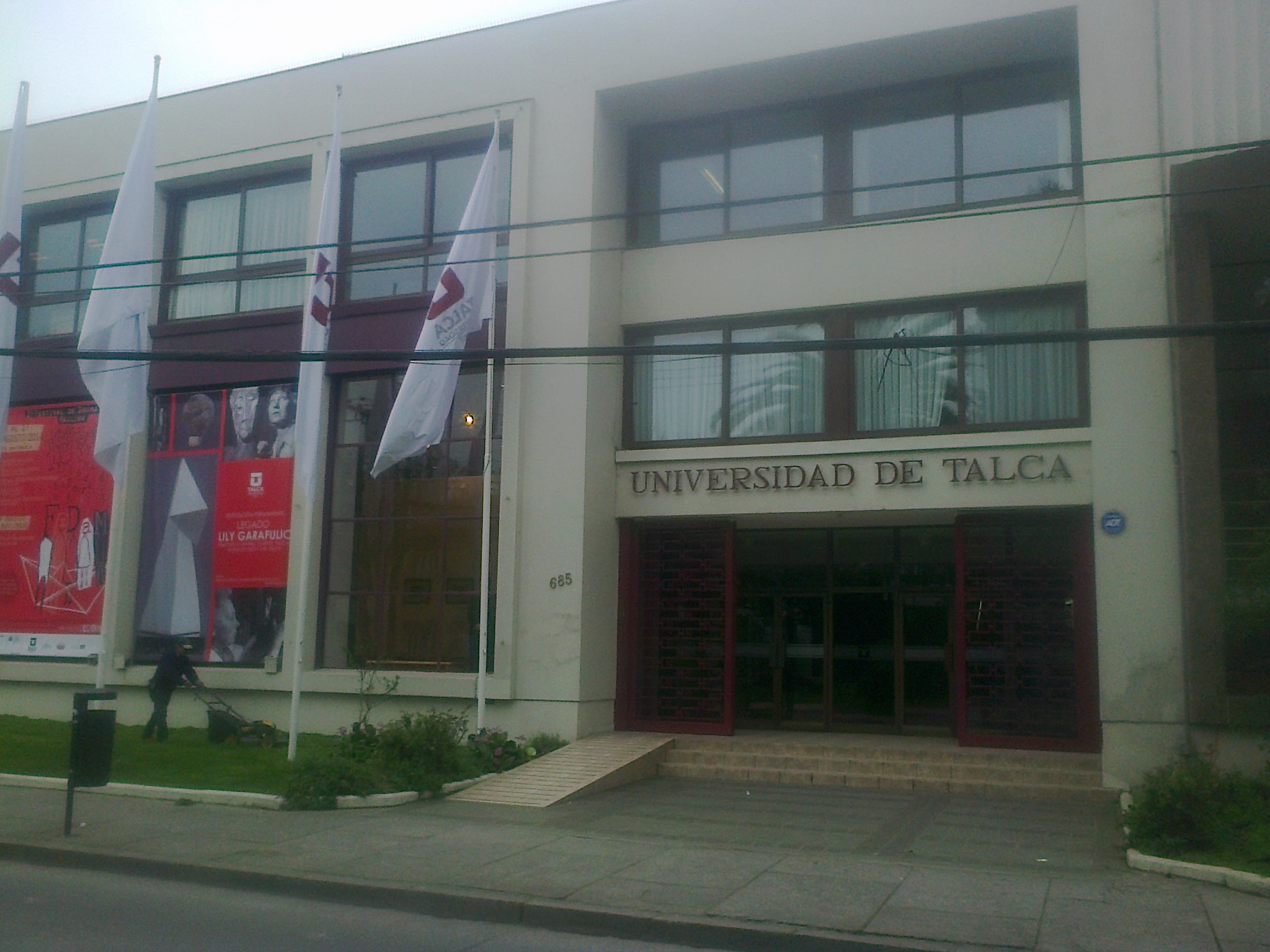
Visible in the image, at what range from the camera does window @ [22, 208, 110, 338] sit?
2086 cm

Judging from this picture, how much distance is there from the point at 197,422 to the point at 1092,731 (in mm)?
14646

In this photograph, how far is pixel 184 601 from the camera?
1897 cm

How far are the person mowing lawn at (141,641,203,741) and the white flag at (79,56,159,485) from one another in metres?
2.94

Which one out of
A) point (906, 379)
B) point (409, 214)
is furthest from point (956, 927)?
point (409, 214)

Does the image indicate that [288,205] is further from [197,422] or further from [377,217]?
[197,422]

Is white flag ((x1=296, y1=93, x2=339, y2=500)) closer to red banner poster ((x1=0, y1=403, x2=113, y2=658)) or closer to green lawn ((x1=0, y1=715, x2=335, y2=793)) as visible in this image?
green lawn ((x1=0, y1=715, x2=335, y2=793))

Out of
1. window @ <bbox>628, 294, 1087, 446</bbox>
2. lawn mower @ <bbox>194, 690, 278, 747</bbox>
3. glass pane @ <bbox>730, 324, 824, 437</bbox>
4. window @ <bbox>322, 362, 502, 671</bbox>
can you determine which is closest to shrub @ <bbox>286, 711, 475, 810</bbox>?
lawn mower @ <bbox>194, 690, 278, 747</bbox>

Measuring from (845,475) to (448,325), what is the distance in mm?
5871

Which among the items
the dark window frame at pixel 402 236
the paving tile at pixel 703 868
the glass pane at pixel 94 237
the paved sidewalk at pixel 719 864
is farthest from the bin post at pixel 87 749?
the glass pane at pixel 94 237

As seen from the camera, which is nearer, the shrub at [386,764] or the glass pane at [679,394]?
the shrub at [386,764]

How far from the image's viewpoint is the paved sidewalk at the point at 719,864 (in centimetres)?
807

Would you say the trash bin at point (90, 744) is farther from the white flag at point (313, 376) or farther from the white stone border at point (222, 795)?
the white flag at point (313, 376)

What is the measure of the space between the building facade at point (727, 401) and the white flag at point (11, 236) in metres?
1.46

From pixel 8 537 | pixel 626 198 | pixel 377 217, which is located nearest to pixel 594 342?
pixel 626 198
